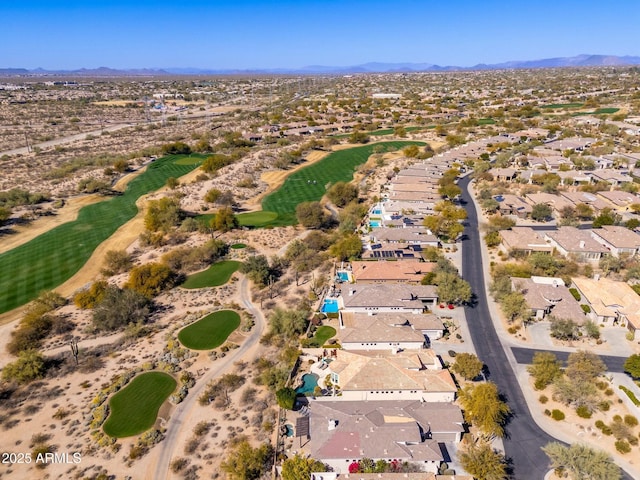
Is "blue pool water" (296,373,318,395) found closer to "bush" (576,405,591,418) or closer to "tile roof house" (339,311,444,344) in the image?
"tile roof house" (339,311,444,344)

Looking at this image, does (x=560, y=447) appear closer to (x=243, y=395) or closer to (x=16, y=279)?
(x=243, y=395)

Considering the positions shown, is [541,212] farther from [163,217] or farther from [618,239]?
[163,217]

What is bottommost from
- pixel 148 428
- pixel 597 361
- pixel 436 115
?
pixel 148 428

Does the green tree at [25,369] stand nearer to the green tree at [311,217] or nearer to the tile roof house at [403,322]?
the tile roof house at [403,322]

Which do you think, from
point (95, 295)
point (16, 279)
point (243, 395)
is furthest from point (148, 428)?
point (16, 279)

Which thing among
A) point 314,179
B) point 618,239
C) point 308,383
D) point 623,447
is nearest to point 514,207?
point 618,239

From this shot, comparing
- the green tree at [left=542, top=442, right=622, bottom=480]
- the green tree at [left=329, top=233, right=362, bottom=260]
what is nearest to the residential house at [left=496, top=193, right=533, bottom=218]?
the green tree at [left=329, top=233, right=362, bottom=260]
